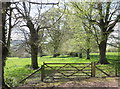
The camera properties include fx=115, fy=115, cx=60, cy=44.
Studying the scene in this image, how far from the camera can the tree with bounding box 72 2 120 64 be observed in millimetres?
5340

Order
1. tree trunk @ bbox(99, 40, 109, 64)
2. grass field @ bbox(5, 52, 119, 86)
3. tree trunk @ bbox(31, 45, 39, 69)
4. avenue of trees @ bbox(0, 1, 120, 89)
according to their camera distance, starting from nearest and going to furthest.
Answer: grass field @ bbox(5, 52, 119, 86) → avenue of trees @ bbox(0, 1, 120, 89) → tree trunk @ bbox(31, 45, 39, 69) → tree trunk @ bbox(99, 40, 109, 64)

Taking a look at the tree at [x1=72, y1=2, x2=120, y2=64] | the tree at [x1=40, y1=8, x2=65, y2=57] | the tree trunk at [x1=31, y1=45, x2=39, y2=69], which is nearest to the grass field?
the tree trunk at [x1=31, y1=45, x2=39, y2=69]

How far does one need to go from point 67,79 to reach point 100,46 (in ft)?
10.1

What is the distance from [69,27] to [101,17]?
157 cm

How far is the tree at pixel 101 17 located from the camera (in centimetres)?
534

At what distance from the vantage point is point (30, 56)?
5.03 metres

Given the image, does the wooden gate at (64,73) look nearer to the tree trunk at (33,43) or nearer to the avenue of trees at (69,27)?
the tree trunk at (33,43)

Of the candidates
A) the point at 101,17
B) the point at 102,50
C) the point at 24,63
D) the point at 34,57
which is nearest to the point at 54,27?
the point at 34,57

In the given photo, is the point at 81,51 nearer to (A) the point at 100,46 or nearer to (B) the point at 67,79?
(A) the point at 100,46

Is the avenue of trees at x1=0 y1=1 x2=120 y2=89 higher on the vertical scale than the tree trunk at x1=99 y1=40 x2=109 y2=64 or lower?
higher

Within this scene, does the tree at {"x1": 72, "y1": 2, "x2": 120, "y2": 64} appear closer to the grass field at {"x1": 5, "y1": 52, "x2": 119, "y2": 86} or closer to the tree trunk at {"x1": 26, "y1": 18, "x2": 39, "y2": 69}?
the grass field at {"x1": 5, "y1": 52, "x2": 119, "y2": 86}

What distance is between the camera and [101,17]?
5.41 metres

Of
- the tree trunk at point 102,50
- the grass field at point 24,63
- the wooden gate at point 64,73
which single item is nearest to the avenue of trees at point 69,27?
the tree trunk at point 102,50

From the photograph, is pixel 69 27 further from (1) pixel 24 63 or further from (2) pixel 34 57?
(1) pixel 24 63
